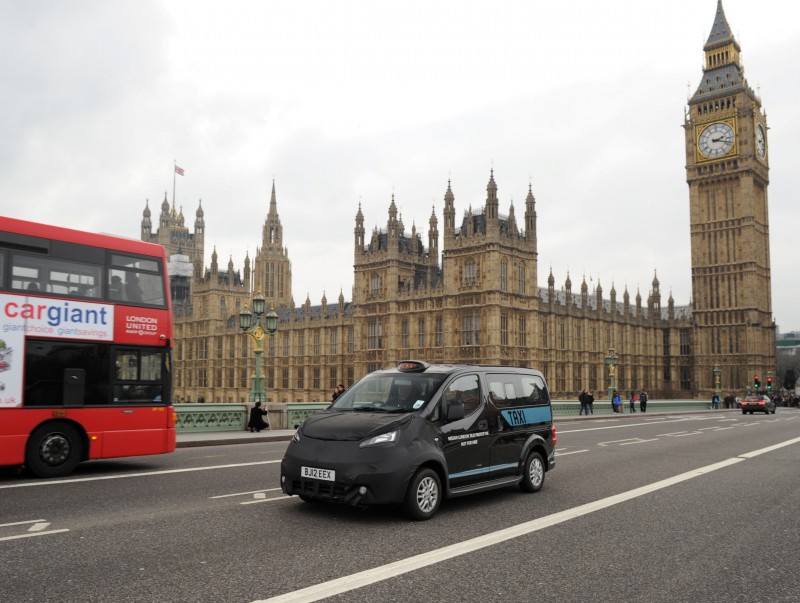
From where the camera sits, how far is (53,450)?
11.4m

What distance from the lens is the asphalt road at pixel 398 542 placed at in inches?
210

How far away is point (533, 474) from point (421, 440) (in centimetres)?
283

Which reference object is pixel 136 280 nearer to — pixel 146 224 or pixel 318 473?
pixel 318 473

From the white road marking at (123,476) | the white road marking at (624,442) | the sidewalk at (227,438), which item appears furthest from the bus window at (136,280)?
the white road marking at (624,442)

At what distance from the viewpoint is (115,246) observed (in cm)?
1255

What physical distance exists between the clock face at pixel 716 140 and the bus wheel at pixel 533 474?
72.8m

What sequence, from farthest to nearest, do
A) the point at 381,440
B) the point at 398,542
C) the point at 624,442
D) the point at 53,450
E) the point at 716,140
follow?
the point at 716,140, the point at 624,442, the point at 53,450, the point at 381,440, the point at 398,542

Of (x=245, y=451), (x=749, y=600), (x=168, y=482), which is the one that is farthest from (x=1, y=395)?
(x=749, y=600)

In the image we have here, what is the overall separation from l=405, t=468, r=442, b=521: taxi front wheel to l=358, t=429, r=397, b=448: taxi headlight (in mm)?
516

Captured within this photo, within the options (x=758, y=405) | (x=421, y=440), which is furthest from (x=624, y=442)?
(x=758, y=405)

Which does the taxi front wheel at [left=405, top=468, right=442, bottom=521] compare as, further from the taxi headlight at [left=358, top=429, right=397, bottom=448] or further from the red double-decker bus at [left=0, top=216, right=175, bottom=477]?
the red double-decker bus at [left=0, top=216, right=175, bottom=477]

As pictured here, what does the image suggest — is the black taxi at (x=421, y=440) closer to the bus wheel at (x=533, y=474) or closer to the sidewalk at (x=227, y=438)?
the bus wheel at (x=533, y=474)

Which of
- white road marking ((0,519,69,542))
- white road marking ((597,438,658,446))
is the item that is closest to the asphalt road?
white road marking ((0,519,69,542))

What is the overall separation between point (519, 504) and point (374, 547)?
3031 mm
